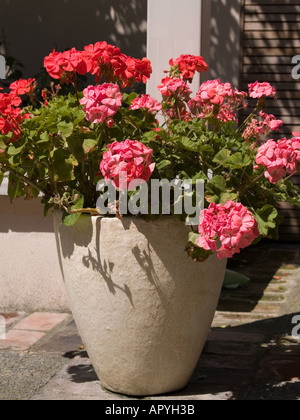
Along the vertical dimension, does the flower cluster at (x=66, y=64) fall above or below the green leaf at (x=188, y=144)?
above

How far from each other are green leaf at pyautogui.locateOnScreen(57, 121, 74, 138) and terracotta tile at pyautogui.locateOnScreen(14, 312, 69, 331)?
73.2 inches

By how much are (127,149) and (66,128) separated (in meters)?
0.41

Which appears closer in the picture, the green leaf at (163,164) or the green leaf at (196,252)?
the green leaf at (196,252)

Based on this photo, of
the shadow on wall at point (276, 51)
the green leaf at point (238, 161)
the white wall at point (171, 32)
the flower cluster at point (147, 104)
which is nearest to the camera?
the green leaf at point (238, 161)

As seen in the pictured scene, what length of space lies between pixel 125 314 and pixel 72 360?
902mm

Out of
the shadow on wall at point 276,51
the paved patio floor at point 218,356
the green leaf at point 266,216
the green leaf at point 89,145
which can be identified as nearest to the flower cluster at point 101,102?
the green leaf at point 89,145

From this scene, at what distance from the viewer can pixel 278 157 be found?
129 inches

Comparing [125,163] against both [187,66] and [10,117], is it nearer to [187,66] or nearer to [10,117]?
[10,117]

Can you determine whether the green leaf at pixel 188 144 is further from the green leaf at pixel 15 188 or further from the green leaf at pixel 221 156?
the green leaf at pixel 15 188

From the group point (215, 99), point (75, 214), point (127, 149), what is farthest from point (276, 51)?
point (127, 149)

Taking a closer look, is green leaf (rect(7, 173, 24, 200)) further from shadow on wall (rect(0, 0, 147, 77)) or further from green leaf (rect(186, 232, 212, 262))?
shadow on wall (rect(0, 0, 147, 77))

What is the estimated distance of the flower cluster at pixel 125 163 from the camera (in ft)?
10.5

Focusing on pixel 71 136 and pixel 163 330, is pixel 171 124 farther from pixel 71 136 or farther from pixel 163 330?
pixel 163 330

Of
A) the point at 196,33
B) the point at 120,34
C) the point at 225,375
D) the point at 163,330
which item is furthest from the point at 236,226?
the point at 120,34
